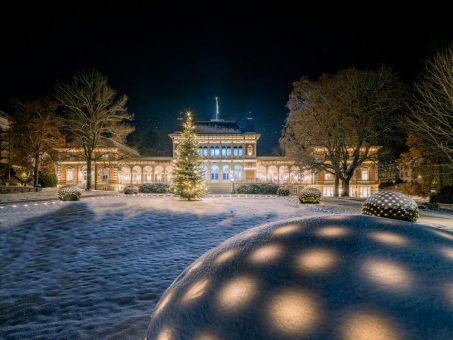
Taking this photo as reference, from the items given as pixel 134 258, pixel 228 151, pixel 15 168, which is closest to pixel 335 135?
pixel 134 258

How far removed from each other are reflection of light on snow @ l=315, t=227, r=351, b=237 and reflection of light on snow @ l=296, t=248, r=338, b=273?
0.38 feet

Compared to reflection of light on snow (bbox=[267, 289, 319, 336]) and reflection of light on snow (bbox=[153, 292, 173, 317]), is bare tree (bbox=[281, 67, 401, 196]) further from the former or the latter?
reflection of light on snow (bbox=[267, 289, 319, 336])

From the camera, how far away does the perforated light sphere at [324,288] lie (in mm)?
1072

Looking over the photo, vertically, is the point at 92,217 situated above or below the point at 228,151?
below

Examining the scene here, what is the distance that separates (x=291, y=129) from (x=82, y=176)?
39795 millimetres

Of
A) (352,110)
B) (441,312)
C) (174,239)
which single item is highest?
(352,110)

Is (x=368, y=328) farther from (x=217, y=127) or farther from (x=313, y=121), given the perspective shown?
(x=217, y=127)

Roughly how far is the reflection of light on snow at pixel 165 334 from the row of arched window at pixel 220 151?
57.1m

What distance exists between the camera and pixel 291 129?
30.4 m

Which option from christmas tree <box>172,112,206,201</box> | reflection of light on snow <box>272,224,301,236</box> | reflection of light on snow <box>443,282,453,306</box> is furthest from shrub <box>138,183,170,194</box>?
reflection of light on snow <box>443,282,453,306</box>

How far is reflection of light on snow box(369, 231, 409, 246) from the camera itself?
1.34 m

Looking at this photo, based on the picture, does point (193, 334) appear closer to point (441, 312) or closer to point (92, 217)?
point (441, 312)

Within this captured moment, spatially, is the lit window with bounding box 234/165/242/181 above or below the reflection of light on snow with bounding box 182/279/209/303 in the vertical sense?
above

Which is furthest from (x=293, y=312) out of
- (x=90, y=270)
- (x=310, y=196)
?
(x=310, y=196)
